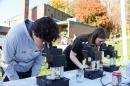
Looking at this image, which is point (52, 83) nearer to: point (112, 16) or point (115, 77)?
point (115, 77)

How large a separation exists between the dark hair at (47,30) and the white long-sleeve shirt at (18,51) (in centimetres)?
24

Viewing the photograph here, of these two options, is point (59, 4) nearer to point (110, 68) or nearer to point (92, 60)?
point (110, 68)

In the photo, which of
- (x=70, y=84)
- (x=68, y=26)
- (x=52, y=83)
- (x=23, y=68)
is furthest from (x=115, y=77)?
(x=68, y=26)

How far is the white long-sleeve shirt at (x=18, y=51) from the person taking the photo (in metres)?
1.74

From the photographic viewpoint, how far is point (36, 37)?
5.32 ft

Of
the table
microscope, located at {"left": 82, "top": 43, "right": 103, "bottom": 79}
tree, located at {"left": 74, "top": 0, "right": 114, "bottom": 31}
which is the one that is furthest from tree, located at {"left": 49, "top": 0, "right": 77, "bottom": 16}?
the table

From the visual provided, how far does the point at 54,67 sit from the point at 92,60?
52cm

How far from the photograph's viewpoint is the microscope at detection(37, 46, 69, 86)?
5.37 ft

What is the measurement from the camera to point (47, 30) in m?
1.54

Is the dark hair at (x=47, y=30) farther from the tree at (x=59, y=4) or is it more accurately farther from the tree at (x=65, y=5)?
the tree at (x=59, y=4)

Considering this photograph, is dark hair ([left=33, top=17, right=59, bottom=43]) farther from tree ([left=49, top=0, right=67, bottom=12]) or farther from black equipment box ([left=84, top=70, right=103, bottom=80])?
tree ([left=49, top=0, right=67, bottom=12])

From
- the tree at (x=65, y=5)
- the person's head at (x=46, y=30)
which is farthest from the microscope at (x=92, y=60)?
the tree at (x=65, y=5)

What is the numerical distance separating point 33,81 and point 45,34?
1.30ft

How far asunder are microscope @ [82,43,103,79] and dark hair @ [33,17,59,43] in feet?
1.82
